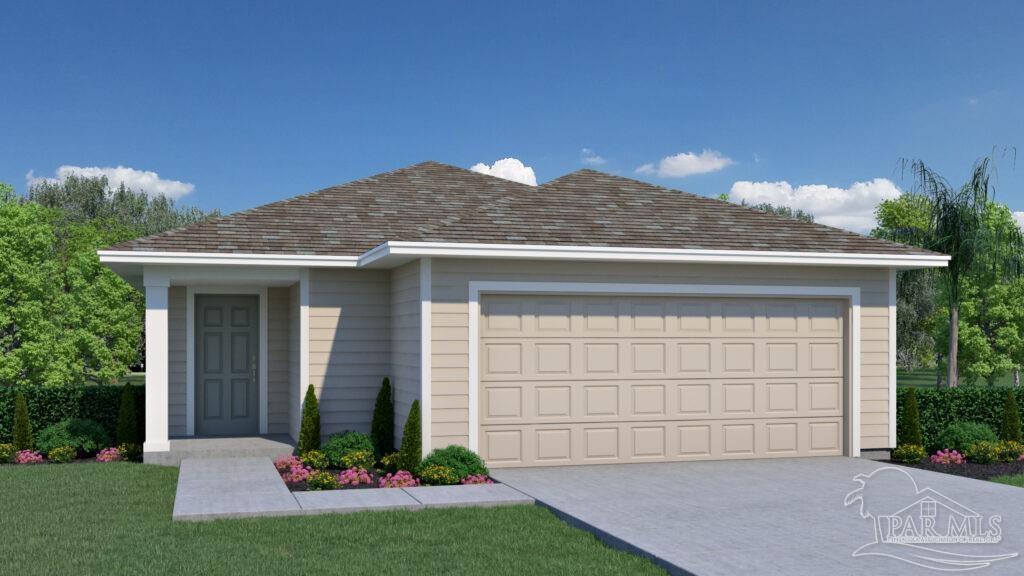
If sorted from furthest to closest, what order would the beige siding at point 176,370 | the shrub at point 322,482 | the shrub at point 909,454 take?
the beige siding at point 176,370
the shrub at point 909,454
the shrub at point 322,482

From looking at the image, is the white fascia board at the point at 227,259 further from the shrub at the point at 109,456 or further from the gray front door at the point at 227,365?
the shrub at the point at 109,456

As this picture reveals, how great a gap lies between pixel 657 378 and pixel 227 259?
6.13 meters

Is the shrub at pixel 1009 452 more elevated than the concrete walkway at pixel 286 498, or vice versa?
the concrete walkway at pixel 286 498

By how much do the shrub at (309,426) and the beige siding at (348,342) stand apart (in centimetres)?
56

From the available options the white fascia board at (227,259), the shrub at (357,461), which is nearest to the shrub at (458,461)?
the shrub at (357,461)

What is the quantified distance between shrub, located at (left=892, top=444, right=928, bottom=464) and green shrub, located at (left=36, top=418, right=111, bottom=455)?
11.7 meters

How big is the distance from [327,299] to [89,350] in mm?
17179

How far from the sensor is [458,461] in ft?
37.3

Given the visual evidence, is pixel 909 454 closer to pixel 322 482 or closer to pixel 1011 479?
pixel 1011 479

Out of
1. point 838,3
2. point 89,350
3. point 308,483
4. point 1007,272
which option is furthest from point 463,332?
point 89,350

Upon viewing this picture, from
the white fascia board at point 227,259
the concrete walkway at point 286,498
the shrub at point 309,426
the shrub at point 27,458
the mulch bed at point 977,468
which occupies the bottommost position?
the shrub at point 27,458

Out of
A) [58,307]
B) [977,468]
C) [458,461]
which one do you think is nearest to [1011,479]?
[977,468]

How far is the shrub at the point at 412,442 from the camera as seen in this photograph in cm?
1156

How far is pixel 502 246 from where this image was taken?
38.4ft
